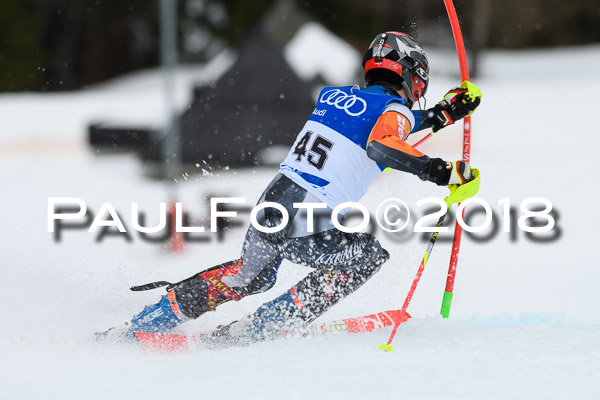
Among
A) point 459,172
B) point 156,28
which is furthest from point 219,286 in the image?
point 156,28

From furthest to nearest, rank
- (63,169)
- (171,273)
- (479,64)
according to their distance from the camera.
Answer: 1. (479,64)
2. (63,169)
3. (171,273)

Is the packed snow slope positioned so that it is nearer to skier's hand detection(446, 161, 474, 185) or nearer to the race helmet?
skier's hand detection(446, 161, 474, 185)

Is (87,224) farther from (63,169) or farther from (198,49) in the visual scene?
(198,49)

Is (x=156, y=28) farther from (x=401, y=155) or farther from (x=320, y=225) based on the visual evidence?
(x=401, y=155)

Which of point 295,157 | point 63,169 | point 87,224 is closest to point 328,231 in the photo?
point 295,157

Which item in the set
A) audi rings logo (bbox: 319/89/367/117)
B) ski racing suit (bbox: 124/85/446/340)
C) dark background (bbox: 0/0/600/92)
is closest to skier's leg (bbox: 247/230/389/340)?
ski racing suit (bbox: 124/85/446/340)

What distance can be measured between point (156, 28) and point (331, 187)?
23740 millimetres

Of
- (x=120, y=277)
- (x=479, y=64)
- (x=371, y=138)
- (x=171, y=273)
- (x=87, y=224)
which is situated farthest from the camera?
(x=479, y=64)

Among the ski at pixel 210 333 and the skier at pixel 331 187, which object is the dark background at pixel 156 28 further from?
the ski at pixel 210 333

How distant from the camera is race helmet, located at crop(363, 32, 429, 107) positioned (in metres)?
3.76

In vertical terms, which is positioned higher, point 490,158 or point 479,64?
point 479,64

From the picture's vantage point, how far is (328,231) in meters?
3.68

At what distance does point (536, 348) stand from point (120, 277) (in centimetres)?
276

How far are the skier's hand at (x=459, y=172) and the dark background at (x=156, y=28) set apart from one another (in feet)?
55.9
